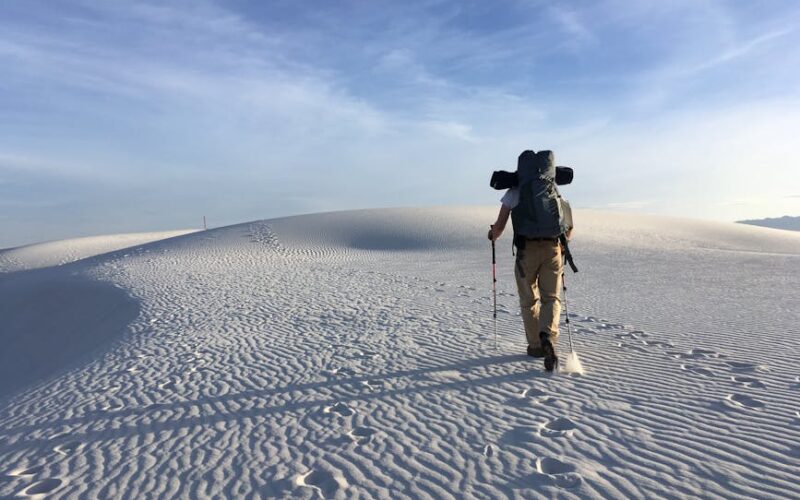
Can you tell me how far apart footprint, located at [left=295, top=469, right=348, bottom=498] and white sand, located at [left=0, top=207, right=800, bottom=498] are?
0.01m

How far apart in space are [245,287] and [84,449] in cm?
865

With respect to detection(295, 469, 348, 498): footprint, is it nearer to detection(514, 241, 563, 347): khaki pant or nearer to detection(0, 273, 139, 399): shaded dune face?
detection(514, 241, 563, 347): khaki pant

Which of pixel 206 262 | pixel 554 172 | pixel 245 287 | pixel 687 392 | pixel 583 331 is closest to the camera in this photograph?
pixel 687 392

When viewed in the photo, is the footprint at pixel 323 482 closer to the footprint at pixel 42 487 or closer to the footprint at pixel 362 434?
the footprint at pixel 362 434

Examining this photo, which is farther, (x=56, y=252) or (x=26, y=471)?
(x=56, y=252)

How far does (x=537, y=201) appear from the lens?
5238 mm

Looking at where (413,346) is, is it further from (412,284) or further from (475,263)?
(475,263)

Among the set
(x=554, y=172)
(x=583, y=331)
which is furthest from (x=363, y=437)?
(x=583, y=331)

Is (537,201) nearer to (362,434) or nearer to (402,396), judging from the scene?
(402,396)

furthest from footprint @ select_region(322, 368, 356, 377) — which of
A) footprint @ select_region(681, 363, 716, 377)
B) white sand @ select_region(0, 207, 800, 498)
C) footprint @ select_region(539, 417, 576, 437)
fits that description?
footprint @ select_region(681, 363, 716, 377)

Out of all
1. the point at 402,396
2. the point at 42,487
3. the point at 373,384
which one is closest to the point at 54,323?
the point at 42,487

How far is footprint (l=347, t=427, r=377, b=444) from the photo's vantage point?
400cm

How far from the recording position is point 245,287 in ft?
41.4

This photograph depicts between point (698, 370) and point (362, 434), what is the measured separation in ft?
12.3
